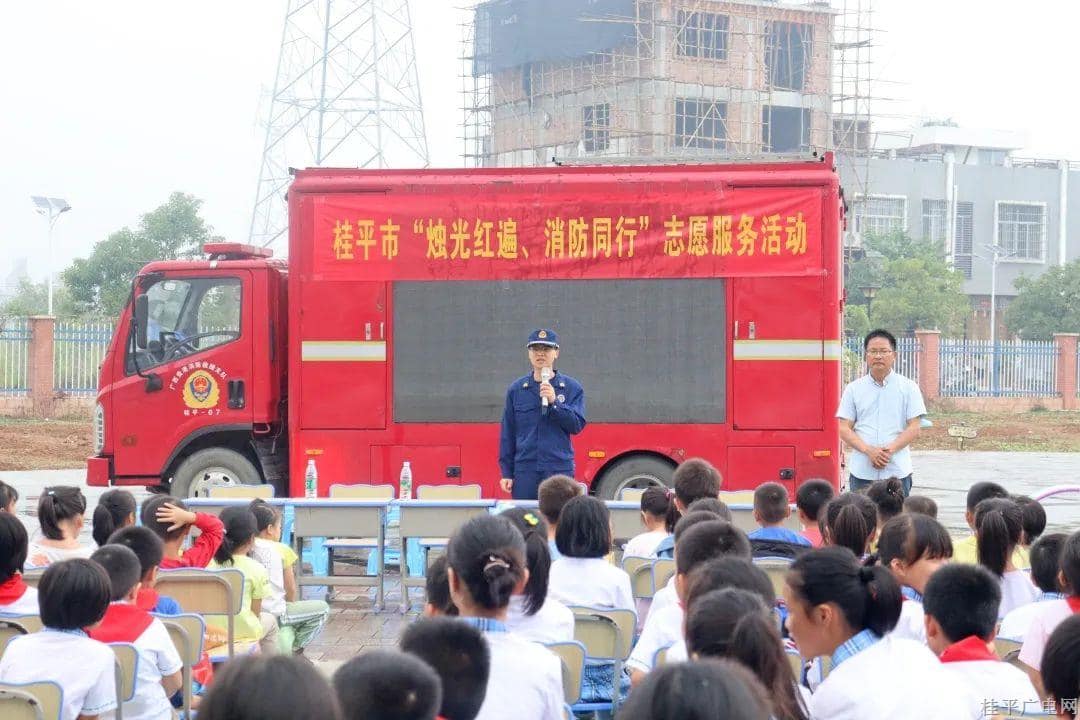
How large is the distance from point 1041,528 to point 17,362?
82.7 feet

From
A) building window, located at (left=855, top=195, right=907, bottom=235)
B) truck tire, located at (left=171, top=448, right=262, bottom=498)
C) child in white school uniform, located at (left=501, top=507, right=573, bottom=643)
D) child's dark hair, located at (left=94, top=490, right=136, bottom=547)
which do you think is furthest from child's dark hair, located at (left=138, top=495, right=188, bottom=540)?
building window, located at (left=855, top=195, right=907, bottom=235)

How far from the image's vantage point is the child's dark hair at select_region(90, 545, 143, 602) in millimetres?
4914

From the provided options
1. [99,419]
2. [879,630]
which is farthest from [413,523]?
[879,630]

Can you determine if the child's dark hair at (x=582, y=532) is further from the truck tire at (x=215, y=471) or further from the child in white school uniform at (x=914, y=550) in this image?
the truck tire at (x=215, y=471)

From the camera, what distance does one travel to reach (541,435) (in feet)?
31.3

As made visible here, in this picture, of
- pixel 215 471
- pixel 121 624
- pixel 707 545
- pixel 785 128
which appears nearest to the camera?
pixel 707 545

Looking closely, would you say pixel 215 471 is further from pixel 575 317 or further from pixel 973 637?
pixel 973 637

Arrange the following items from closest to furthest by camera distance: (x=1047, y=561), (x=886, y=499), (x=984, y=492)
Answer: (x=1047, y=561) → (x=984, y=492) → (x=886, y=499)

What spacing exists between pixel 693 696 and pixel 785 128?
166 feet

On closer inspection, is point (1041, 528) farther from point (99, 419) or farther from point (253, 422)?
point (99, 419)

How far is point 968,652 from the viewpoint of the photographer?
156 inches

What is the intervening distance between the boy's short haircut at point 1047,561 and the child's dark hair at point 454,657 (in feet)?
9.66

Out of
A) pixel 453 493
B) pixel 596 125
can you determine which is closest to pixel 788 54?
pixel 596 125

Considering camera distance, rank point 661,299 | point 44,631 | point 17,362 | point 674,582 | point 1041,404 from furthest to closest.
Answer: point 1041,404, point 17,362, point 661,299, point 674,582, point 44,631
